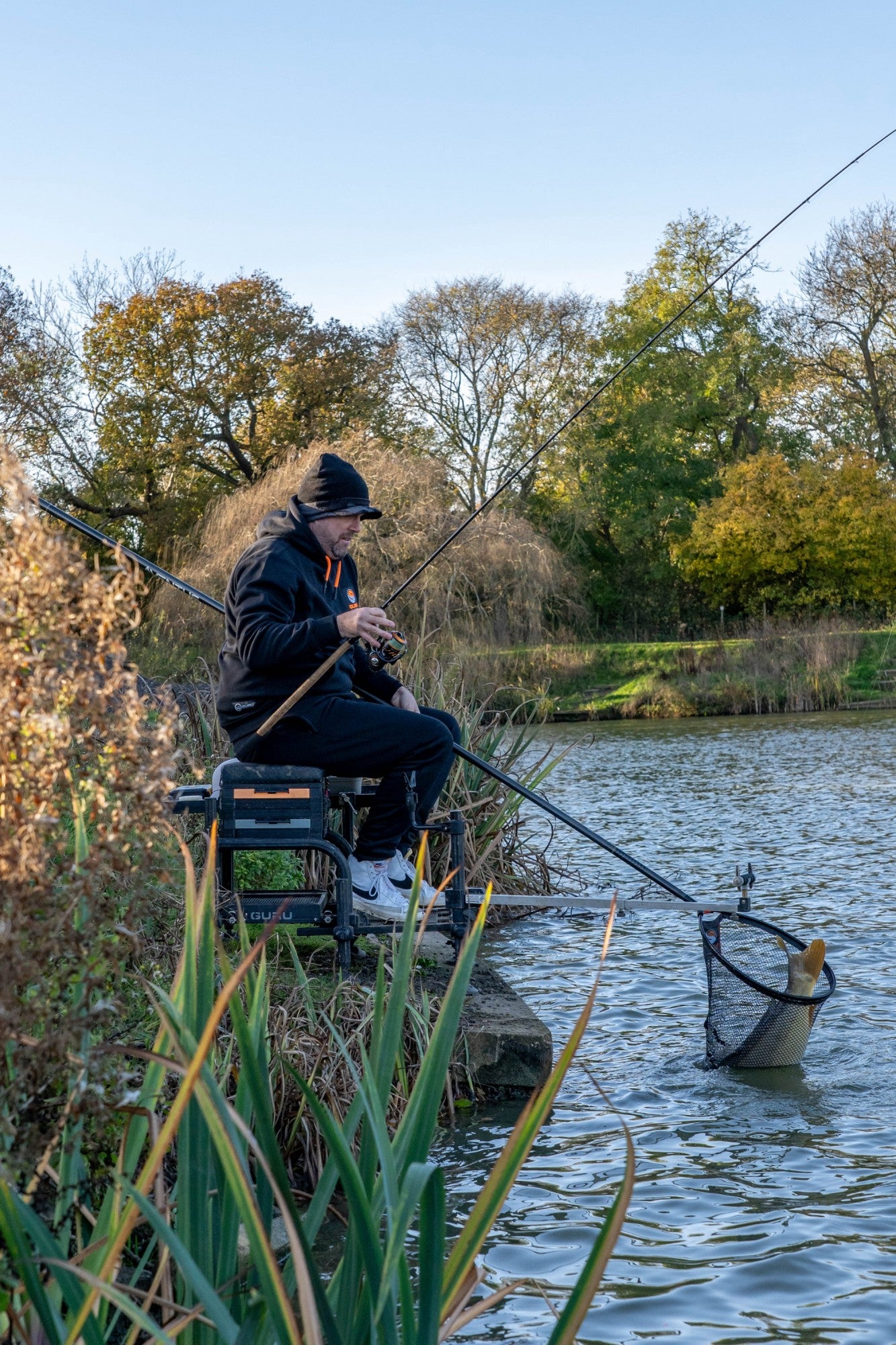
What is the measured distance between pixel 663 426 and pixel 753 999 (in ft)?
131

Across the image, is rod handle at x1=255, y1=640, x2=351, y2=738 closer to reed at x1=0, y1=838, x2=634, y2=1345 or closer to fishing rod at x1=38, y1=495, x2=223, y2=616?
fishing rod at x1=38, y1=495, x2=223, y2=616

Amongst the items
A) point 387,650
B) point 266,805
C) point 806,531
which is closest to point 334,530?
point 387,650

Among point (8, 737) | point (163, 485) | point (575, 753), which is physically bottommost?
point (575, 753)

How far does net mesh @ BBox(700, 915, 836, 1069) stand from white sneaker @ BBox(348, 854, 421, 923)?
111cm

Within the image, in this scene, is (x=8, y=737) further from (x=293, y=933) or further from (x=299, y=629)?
(x=293, y=933)

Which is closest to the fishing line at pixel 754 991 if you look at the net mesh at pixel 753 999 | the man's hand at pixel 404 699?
the net mesh at pixel 753 999

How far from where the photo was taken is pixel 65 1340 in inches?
67.1

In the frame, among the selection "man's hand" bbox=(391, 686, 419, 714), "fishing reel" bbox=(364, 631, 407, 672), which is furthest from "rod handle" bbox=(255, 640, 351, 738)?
"man's hand" bbox=(391, 686, 419, 714)

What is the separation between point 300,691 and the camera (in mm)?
4625

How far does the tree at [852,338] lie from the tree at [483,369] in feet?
21.7

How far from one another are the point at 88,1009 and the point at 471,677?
791 cm

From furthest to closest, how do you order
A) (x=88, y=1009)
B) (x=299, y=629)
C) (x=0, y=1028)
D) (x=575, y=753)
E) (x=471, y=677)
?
(x=575, y=753) → (x=471, y=677) → (x=299, y=629) → (x=88, y=1009) → (x=0, y=1028)

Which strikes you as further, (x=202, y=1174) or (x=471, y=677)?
(x=471, y=677)

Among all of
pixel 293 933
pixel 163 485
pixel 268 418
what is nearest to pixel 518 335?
pixel 268 418
